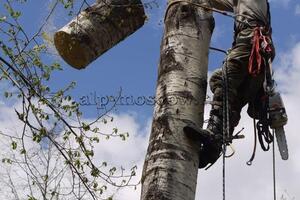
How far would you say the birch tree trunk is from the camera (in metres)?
2.55

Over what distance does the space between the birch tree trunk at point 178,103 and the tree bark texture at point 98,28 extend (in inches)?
29.3

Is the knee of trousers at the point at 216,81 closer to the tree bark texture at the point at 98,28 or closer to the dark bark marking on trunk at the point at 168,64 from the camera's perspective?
the dark bark marking on trunk at the point at 168,64

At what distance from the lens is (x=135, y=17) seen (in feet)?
13.6

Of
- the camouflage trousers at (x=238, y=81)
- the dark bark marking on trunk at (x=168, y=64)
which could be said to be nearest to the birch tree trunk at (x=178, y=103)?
the dark bark marking on trunk at (x=168, y=64)

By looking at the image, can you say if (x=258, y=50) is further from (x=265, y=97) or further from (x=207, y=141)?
(x=207, y=141)

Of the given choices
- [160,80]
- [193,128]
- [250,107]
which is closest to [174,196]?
[193,128]

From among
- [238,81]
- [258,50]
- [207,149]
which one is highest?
[258,50]

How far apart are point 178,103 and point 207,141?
0.25 m

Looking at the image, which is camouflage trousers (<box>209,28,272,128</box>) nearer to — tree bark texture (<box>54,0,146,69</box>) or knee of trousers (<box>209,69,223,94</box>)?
knee of trousers (<box>209,69,223,94</box>)

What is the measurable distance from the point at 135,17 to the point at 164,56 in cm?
116

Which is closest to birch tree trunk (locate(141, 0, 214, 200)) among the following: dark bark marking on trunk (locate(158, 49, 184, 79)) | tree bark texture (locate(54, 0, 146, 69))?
dark bark marking on trunk (locate(158, 49, 184, 79))

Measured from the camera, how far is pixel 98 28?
395cm

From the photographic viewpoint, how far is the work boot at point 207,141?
273 centimetres

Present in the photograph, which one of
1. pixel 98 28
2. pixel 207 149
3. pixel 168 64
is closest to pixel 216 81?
pixel 168 64
